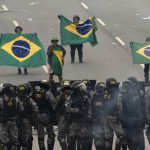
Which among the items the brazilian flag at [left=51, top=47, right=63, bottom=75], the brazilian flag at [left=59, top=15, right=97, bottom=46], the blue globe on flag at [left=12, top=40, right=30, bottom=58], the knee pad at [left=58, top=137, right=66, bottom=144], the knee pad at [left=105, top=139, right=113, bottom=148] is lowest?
the knee pad at [left=105, top=139, right=113, bottom=148]

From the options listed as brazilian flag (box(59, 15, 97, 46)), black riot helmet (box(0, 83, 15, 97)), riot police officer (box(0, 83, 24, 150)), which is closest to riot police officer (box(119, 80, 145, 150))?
riot police officer (box(0, 83, 24, 150))

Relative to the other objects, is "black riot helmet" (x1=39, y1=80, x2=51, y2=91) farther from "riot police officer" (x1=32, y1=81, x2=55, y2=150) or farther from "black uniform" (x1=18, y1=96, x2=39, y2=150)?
"black uniform" (x1=18, y1=96, x2=39, y2=150)

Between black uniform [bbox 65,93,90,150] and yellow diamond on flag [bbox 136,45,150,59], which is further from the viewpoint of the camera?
yellow diamond on flag [bbox 136,45,150,59]

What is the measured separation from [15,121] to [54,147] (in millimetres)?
2471

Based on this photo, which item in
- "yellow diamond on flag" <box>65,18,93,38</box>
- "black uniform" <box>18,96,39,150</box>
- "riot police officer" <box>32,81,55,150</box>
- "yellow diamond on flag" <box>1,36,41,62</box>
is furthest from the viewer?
"yellow diamond on flag" <box>65,18,93,38</box>

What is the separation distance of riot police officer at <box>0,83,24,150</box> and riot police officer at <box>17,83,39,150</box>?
17 centimetres

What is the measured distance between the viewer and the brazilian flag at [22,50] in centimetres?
3166

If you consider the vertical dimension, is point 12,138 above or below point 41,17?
below

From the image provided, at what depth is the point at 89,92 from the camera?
24594 mm

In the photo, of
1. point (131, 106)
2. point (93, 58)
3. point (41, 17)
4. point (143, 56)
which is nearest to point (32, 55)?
point (143, 56)

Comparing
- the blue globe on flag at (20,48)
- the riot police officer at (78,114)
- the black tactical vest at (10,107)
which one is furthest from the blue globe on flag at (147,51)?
the black tactical vest at (10,107)

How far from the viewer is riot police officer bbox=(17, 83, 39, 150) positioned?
78.2 ft

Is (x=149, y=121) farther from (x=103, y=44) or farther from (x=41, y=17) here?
(x=41, y=17)

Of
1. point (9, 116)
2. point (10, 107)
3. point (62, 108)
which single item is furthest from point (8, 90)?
point (62, 108)
